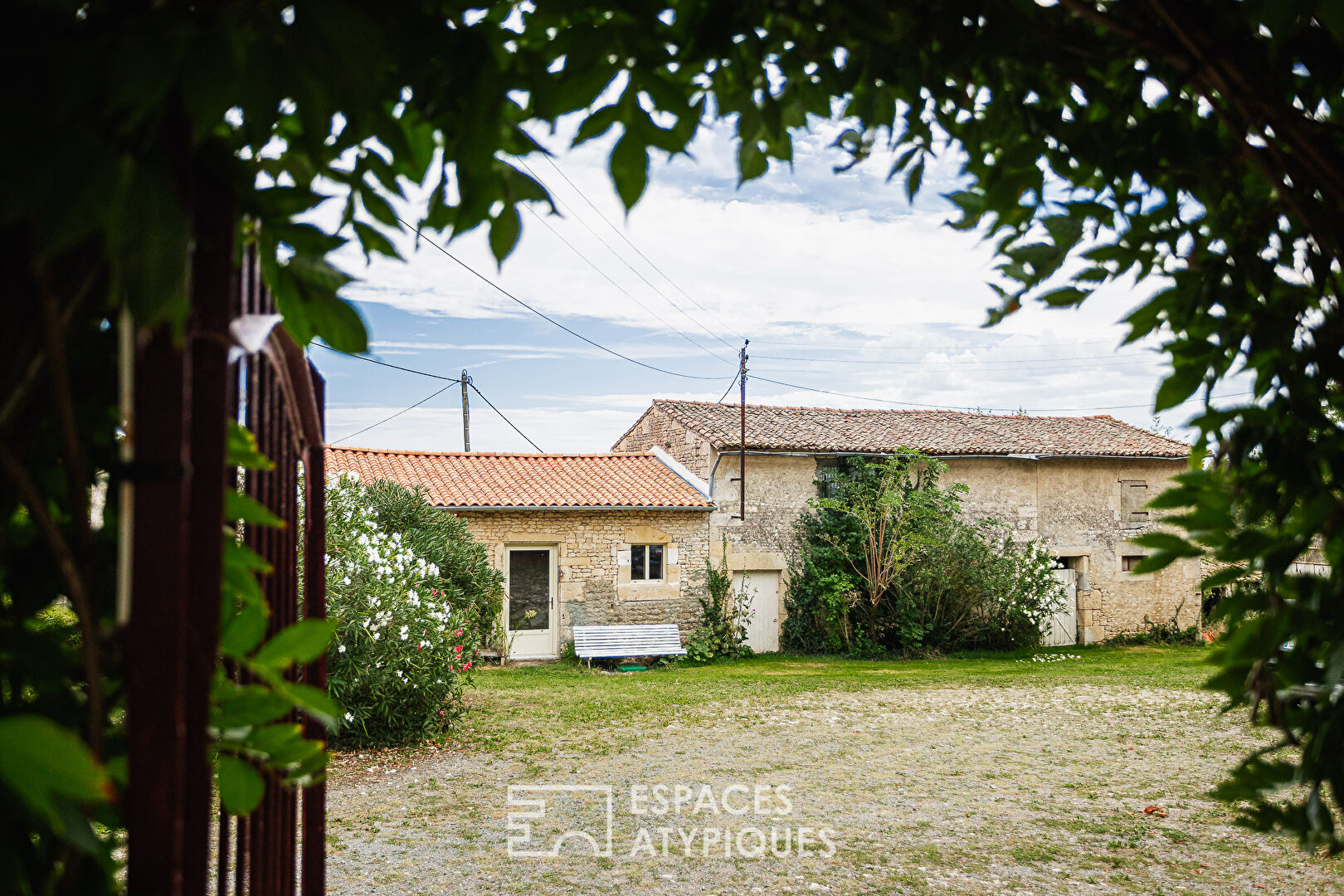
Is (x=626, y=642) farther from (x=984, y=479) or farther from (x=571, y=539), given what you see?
(x=984, y=479)

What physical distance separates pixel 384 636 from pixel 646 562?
25.8 ft

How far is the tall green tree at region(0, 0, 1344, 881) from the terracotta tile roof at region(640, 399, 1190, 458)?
44.6 ft

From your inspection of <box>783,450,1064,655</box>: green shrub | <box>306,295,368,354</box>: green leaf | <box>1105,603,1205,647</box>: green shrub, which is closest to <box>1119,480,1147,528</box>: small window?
<box>1105,603,1205,647</box>: green shrub

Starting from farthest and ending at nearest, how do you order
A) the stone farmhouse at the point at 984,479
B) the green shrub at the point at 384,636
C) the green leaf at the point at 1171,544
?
the stone farmhouse at the point at 984,479 → the green shrub at the point at 384,636 → the green leaf at the point at 1171,544

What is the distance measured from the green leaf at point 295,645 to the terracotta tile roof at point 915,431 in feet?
46.3

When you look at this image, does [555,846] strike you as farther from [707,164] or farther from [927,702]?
[927,702]

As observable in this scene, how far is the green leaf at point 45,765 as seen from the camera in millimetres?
462

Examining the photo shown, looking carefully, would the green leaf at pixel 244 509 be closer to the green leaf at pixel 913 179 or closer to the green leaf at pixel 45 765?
the green leaf at pixel 45 765

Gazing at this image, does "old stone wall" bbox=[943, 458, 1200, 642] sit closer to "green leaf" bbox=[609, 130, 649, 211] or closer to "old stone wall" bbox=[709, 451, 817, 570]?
"old stone wall" bbox=[709, 451, 817, 570]

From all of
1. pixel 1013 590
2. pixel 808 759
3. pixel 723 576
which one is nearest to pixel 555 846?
pixel 808 759

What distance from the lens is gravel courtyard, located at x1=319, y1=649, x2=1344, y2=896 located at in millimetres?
4621

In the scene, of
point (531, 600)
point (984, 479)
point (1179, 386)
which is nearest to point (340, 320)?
point (1179, 386)

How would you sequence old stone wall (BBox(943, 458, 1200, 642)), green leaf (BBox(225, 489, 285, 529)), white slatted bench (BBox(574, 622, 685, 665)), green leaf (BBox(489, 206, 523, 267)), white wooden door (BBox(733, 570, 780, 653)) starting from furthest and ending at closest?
old stone wall (BBox(943, 458, 1200, 642)) < white wooden door (BBox(733, 570, 780, 653)) < white slatted bench (BBox(574, 622, 685, 665)) < green leaf (BBox(489, 206, 523, 267)) < green leaf (BBox(225, 489, 285, 529))

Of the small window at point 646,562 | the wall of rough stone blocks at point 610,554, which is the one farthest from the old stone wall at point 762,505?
the small window at point 646,562
